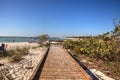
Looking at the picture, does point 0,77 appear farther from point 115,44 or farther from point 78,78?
point 115,44

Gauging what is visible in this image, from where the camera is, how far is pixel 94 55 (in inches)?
578

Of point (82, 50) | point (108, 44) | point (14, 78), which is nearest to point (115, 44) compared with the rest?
point (108, 44)

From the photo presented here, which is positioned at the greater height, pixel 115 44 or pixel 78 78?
pixel 115 44

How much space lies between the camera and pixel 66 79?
716cm

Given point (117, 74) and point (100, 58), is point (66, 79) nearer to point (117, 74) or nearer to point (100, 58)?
point (117, 74)

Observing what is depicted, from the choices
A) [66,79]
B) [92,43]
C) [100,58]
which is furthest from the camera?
[92,43]

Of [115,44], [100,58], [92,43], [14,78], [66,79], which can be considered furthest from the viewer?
[92,43]

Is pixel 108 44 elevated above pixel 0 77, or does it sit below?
above

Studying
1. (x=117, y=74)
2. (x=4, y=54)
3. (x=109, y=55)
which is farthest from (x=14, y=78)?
(x=4, y=54)

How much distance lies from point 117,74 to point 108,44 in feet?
15.3

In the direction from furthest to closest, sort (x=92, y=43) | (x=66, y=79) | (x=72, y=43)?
(x=72, y=43) < (x=92, y=43) < (x=66, y=79)

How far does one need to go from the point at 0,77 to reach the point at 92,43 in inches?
422

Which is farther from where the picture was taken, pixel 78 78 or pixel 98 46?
pixel 98 46

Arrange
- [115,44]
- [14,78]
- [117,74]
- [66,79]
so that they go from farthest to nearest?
[115,44] < [117,74] < [14,78] < [66,79]
